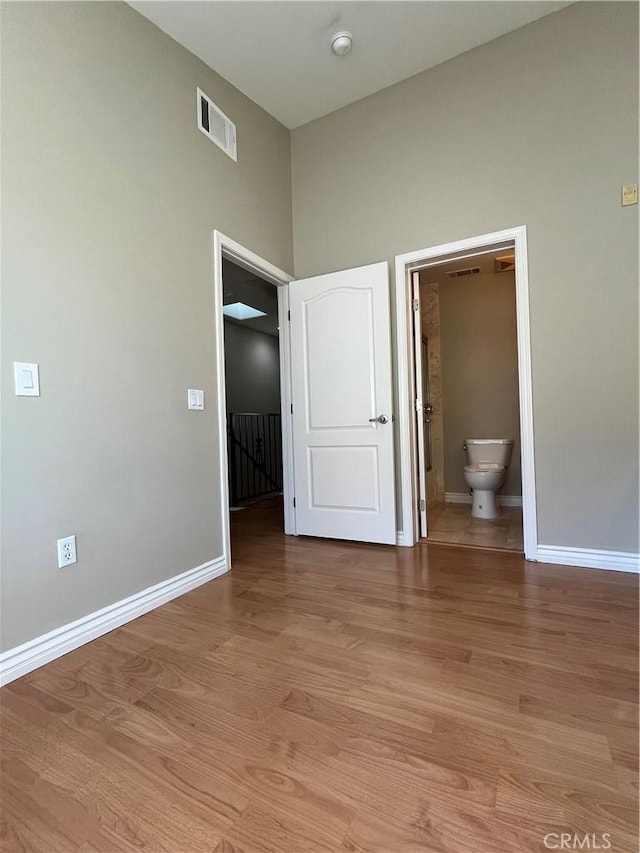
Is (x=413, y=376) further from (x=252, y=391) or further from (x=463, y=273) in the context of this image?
(x=252, y=391)

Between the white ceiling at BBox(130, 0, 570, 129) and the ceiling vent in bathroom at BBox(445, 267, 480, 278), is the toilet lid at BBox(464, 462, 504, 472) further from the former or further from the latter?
the white ceiling at BBox(130, 0, 570, 129)

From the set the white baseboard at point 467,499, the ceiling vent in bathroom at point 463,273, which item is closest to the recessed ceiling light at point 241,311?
the ceiling vent in bathroom at point 463,273

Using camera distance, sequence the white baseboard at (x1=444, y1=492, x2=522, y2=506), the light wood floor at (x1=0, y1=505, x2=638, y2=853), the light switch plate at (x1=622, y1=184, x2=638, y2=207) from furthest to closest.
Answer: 1. the white baseboard at (x1=444, y1=492, x2=522, y2=506)
2. the light switch plate at (x1=622, y1=184, x2=638, y2=207)
3. the light wood floor at (x1=0, y1=505, x2=638, y2=853)

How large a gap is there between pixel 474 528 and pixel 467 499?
126 cm

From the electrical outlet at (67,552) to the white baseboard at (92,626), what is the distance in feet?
0.84

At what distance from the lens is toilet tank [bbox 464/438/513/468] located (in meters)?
4.21

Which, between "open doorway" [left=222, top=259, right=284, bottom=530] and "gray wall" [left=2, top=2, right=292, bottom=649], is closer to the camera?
"gray wall" [left=2, top=2, right=292, bottom=649]

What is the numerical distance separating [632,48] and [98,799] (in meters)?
3.92

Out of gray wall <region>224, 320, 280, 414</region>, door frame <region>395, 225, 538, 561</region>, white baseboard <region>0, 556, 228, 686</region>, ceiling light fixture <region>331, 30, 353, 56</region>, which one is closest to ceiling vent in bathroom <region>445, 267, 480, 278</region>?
door frame <region>395, 225, 538, 561</region>

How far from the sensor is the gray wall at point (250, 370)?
23.2 ft

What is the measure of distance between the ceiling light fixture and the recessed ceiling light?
3.75 metres

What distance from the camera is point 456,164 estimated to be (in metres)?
2.77

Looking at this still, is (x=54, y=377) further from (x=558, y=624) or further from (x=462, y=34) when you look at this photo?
(x=462, y=34)

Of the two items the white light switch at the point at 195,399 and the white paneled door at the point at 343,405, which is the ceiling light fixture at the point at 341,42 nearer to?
the white paneled door at the point at 343,405
